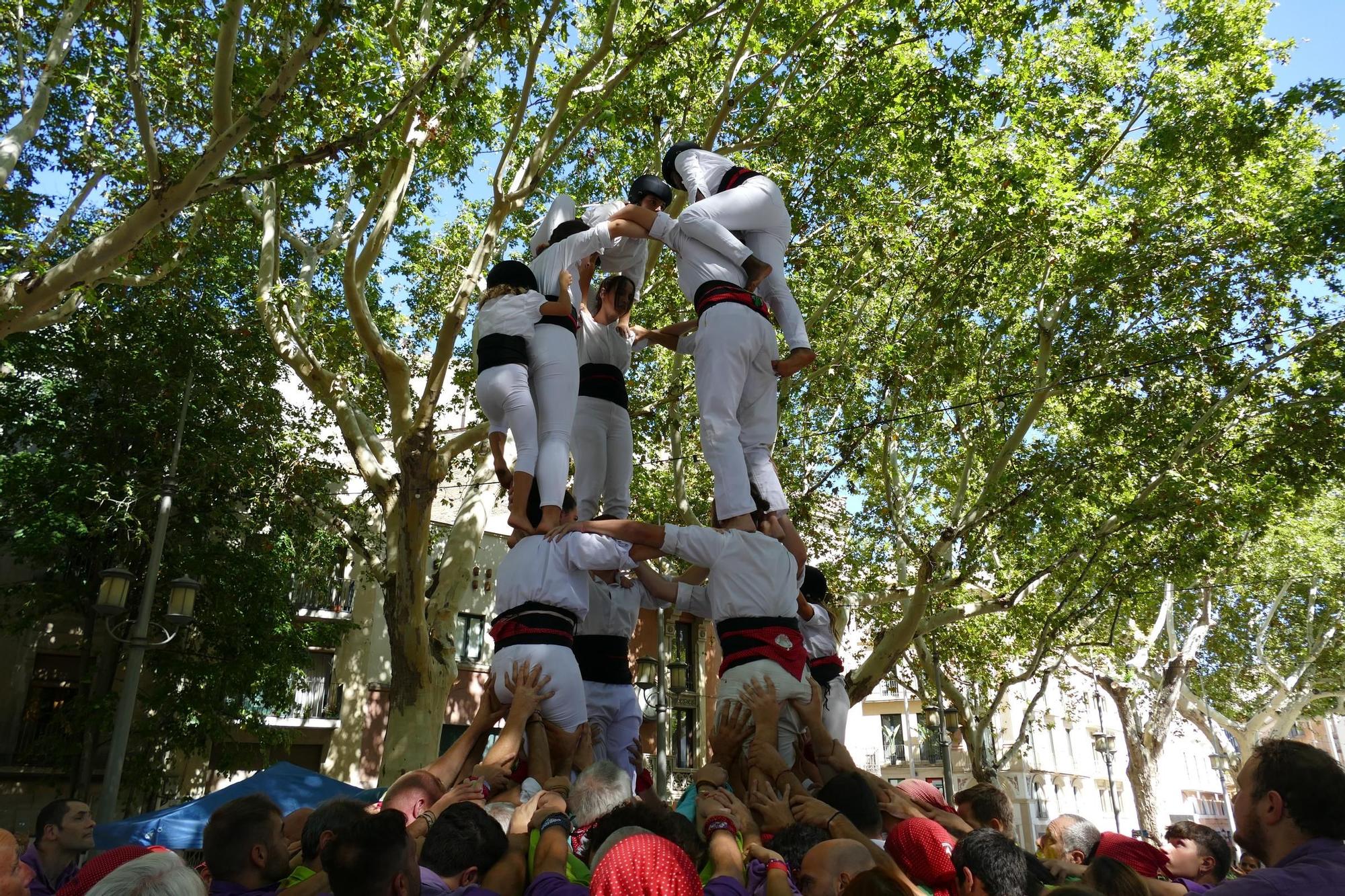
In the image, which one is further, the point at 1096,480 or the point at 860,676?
the point at 1096,480

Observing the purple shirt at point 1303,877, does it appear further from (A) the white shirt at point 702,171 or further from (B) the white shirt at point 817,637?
(A) the white shirt at point 702,171

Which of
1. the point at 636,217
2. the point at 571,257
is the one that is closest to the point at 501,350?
the point at 571,257

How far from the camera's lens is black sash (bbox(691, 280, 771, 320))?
613 cm

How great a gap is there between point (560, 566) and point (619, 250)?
2559mm

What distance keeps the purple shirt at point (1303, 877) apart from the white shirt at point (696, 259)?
14.4 ft

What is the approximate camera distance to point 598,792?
12.5 ft

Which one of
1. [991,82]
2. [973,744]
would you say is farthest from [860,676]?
[991,82]

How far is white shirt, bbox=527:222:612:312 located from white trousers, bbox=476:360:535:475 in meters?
0.67

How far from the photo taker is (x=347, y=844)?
265 centimetres

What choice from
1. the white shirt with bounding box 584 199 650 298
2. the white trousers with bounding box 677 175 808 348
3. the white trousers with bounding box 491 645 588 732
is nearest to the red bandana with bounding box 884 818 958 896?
the white trousers with bounding box 491 645 588 732

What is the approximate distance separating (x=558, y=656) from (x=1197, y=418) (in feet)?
42.9

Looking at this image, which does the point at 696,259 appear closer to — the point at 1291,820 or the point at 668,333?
the point at 668,333

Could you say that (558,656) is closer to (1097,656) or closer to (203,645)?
(203,645)

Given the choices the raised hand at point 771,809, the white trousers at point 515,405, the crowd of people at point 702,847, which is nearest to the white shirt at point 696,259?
the white trousers at point 515,405
